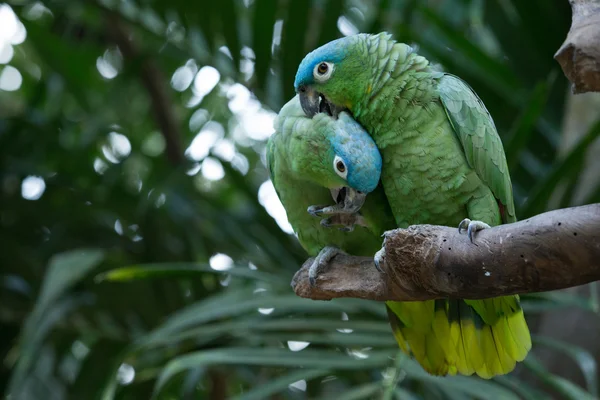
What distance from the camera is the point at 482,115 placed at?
0.98m

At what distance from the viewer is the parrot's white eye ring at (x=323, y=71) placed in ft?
3.23

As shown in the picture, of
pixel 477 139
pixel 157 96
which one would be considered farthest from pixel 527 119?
pixel 157 96

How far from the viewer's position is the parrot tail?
958 mm

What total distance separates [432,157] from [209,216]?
893 millimetres

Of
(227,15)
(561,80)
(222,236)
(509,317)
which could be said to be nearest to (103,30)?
(227,15)

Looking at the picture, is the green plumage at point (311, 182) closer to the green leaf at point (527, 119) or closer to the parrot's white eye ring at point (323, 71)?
the parrot's white eye ring at point (323, 71)

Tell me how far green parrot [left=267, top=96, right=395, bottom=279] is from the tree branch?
115 centimetres

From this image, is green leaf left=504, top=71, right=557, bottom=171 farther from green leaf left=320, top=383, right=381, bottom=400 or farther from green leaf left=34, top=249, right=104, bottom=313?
green leaf left=34, top=249, right=104, bottom=313

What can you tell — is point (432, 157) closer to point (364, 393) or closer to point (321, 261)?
point (321, 261)

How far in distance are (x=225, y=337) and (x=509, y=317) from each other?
2.34 ft

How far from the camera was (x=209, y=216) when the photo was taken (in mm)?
1719

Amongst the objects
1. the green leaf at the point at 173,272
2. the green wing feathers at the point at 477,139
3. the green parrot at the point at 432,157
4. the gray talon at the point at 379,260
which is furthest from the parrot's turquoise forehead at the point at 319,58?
the green leaf at the point at 173,272

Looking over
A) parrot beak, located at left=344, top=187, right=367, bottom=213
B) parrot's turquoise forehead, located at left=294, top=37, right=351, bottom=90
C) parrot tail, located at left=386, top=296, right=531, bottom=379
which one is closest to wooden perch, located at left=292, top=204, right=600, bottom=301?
parrot beak, located at left=344, top=187, right=367, bottom=213

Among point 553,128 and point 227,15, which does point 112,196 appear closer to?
point 227,15
